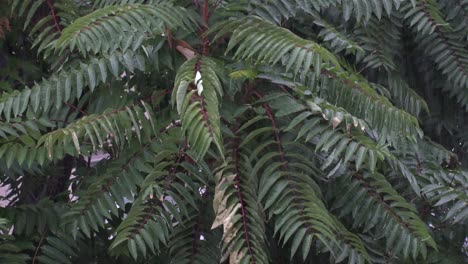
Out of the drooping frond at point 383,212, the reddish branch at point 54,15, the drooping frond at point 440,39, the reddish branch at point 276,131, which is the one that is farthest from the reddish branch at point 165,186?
the drooping frond at point 440,39

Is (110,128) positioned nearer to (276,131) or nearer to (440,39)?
(276,131)

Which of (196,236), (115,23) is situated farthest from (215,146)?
(115,23)

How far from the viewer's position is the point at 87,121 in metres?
2.09

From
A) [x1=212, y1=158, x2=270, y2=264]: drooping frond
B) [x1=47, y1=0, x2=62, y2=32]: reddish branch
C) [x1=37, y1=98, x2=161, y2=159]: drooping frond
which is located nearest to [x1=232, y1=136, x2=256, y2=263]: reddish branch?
[x1=212, y1=158, x2=270, y2=264]: drooping frond

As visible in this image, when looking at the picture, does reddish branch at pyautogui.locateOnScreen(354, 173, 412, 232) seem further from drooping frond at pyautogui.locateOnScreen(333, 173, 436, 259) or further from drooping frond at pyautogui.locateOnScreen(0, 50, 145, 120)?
drooping frond at pyautogui.locateOnScreen(0, 50, 145, 120)

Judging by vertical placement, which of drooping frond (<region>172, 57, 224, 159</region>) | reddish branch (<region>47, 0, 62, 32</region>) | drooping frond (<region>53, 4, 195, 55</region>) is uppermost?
drooping frond (<region>53, 4, 195, 55</region>)

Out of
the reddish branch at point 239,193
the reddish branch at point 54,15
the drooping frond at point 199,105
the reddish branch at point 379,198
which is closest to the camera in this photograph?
the drooping frond at point 199,105

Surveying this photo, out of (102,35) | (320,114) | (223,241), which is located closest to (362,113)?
(320,114)

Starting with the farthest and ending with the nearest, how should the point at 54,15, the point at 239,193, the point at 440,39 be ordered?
the point at 440,39 → the point at 54,15 → the point at 239,193

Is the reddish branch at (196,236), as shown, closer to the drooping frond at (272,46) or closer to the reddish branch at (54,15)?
the drooping frond at (272,46)

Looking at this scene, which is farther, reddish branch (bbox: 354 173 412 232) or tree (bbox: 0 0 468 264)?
reddish branch (bbox: 354 173 412 232)

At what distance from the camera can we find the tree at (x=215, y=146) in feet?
6.62

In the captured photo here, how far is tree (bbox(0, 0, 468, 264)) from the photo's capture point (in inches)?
79.4

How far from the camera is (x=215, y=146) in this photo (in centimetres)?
211
